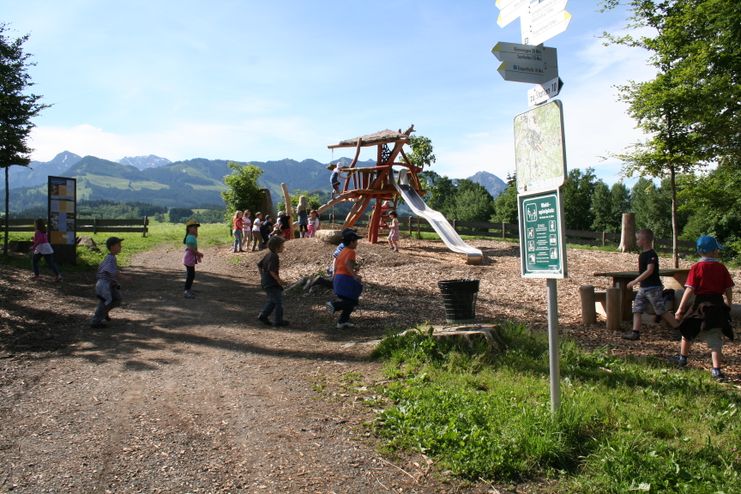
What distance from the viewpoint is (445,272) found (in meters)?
13.9

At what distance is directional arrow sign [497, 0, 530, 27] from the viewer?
13.6ft

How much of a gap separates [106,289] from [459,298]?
5.49 m

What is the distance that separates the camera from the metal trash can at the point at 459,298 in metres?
8.24

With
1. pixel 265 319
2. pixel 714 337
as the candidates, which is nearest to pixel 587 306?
pixel 714 337

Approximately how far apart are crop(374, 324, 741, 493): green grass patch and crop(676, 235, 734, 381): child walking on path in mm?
426

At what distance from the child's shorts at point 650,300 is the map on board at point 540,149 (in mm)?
4754

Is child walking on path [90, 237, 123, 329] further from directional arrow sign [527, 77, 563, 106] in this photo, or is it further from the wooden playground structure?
the wooden playground structure

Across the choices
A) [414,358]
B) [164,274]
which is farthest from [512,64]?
[164,274]

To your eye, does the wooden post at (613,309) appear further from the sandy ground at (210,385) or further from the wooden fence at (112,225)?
the wooden fence at (112,225)

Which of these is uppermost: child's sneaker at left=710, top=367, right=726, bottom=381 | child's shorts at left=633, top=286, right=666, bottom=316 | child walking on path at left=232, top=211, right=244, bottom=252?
child walking on path at left=232, top=211, right=244, bottom=252

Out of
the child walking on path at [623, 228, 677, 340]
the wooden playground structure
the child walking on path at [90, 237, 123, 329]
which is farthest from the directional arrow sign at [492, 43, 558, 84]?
the wooden playground structure

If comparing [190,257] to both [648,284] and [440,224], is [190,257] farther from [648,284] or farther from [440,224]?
[440,224]

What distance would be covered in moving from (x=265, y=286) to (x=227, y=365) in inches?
105

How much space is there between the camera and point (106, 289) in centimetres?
852
